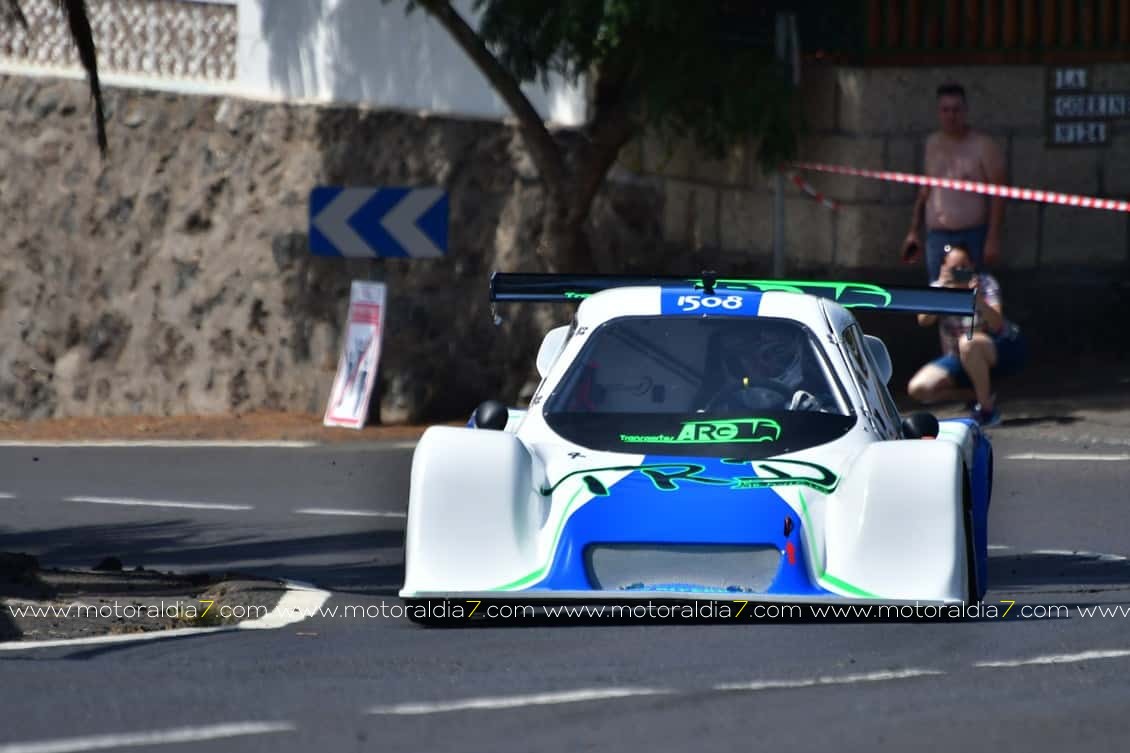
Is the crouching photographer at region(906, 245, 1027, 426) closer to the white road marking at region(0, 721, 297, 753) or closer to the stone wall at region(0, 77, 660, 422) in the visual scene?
the stone wall at region(0, 77, 660, 422)

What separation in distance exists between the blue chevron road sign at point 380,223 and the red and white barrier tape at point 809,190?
3.14m

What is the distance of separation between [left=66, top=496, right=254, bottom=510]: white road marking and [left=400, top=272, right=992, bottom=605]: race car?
4969 mm

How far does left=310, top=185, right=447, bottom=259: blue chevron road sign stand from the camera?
1819 cm

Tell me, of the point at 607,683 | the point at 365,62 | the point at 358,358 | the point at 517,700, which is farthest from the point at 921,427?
the point at 365,62

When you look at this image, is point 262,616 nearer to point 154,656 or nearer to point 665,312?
point 154,656

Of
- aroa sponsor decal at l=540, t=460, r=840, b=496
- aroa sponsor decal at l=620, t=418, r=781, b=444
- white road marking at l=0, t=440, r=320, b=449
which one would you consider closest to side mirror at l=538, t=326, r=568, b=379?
aroa sponsor decal at l=620, t=418, r=781, b=444

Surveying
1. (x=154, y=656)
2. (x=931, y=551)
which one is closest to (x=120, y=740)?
(x=154, y=656)

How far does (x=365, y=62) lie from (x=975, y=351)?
839 cm

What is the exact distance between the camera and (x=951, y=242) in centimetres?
1738

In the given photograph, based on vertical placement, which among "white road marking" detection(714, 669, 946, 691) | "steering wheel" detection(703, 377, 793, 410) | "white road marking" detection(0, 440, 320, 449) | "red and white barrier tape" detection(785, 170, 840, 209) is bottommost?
"white road marking" detection(0, 440, 320, 449)

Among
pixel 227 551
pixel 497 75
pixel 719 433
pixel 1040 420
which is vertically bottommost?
pixel 227 551

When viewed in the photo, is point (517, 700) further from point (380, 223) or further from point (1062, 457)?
point (380, 223)

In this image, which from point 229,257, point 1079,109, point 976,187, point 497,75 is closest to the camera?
point 976,187

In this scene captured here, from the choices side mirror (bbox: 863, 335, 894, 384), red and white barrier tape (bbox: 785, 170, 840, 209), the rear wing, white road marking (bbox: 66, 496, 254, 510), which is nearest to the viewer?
the rear wing
